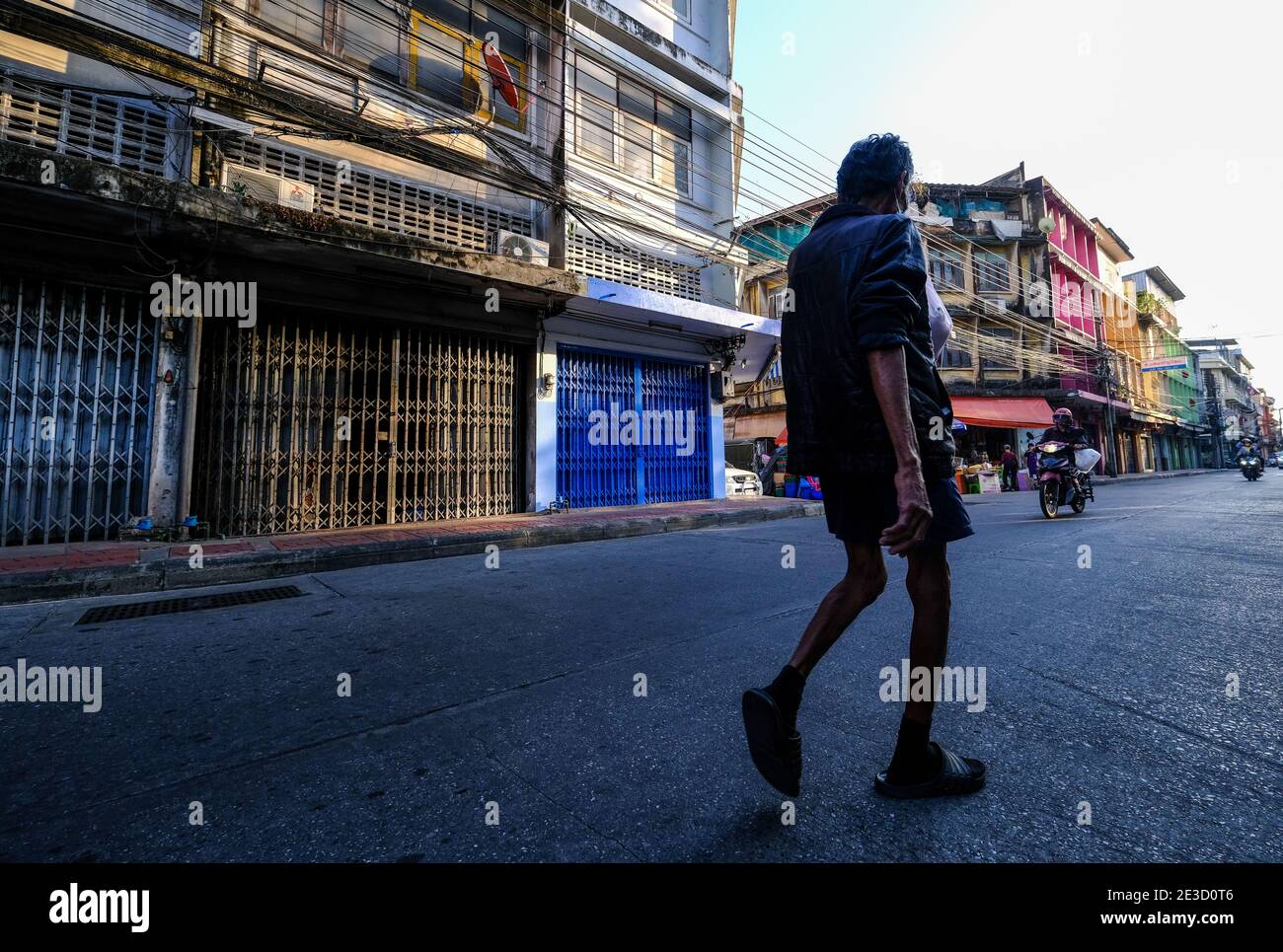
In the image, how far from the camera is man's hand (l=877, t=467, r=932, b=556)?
137 cm

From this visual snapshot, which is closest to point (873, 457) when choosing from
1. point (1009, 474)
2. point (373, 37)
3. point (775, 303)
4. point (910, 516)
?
point (910, 516)

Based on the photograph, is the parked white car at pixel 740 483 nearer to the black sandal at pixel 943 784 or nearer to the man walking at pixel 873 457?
the man walking at pixel 873 457

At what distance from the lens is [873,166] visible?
182cm

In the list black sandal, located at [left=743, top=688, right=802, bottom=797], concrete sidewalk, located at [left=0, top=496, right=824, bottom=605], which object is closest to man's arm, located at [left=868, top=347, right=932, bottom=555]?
black sandal, located at [left=743, top=688, right=802, bottom=797]

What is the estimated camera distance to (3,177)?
5105 mm

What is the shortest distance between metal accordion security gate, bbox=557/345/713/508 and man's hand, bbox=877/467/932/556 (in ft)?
28.2

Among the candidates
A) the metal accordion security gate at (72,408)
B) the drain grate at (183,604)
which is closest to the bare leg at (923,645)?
the drain grate at (183,604)

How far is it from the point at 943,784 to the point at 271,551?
5634 mm

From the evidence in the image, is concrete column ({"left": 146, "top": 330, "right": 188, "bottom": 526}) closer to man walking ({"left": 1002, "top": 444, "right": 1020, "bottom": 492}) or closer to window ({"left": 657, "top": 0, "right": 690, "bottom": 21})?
window ({"left": 657, "top": 0, "right": 690, "bottom": 21})

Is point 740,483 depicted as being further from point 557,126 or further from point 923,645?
point 923,645

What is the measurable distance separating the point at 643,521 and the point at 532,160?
6373 millimetres

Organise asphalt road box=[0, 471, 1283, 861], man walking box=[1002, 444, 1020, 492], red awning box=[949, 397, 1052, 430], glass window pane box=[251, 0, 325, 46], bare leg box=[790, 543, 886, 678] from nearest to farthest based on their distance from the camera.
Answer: asphalt road box=[0, 471, 1283, 861]
bare leg box=[790, 543, 886, 678]
glass window pane box=[251, 0, 325, 46]
man walking box=[1002, 444, 1020, 492]
red awning box=[949, 397, 1052, 430]
